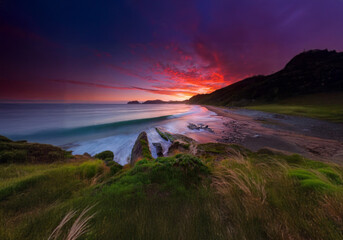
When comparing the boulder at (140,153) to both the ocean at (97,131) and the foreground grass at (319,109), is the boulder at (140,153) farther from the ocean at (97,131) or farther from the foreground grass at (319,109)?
the foreground grass at (319,109)

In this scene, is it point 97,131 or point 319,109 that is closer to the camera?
point 97,131

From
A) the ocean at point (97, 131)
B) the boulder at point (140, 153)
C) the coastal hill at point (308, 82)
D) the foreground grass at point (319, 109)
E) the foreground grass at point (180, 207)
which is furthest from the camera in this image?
the coastal hill at point (308, 82)

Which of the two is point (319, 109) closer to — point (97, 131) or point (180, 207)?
point (180, 207)

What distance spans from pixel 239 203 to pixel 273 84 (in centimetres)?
10652

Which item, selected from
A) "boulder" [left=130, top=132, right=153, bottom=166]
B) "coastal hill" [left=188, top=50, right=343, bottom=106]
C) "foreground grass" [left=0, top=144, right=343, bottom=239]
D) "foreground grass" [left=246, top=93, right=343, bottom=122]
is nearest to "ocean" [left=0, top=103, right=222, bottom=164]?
"boulder" [left=130, top=132, right=153, bottom=166]

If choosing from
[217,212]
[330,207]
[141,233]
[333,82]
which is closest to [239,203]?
[217,212]

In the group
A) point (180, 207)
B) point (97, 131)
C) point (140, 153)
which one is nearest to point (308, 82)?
point (140, 153)

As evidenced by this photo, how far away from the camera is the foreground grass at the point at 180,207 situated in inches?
56.4

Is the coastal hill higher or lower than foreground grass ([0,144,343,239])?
higher

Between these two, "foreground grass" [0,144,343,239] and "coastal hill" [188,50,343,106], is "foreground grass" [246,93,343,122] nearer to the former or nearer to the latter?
"coastal hill" [188,50,343,106]

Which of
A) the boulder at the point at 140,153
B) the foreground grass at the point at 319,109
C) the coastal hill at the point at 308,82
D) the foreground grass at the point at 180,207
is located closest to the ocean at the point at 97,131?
the boulder at the point at 140,153

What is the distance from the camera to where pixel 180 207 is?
1.89m

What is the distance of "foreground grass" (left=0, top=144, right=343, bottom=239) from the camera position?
1434 millimetres

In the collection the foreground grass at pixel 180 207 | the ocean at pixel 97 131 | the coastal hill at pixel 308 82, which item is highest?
the coastal hill at pixel 308 82
